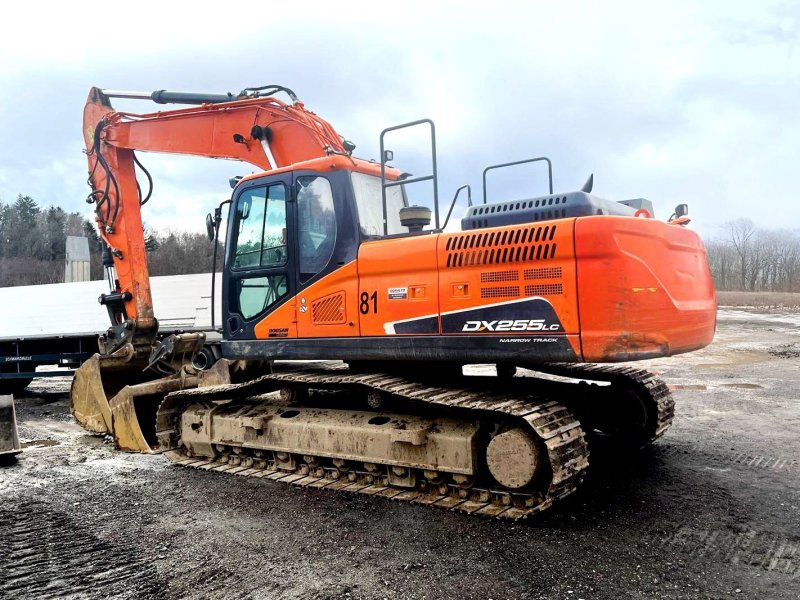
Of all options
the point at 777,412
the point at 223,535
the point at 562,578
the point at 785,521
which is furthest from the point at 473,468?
the point at 777,412

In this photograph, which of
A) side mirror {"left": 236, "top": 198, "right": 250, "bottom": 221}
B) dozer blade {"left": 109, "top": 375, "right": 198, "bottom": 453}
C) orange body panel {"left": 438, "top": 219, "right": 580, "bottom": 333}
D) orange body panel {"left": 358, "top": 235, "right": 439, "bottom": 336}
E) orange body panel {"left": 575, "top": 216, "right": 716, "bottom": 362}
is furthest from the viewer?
dozer blade {"left": 109, "top": 375, "right": 198, "bottom": 453}

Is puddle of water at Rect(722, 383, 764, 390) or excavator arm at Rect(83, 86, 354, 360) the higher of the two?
excavator arm at Rect(83, 86, 354, 360)

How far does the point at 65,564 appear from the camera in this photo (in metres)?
4.07

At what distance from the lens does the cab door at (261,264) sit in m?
5.79

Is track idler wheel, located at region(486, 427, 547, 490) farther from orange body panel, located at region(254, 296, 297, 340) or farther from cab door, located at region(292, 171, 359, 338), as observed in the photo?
orange body panel, located at region(254, 296, 297, 340)

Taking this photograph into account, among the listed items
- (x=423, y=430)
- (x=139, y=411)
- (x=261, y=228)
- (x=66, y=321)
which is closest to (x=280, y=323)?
(x=261, y=228)

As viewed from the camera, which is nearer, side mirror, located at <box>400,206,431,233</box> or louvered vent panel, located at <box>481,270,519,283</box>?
louvered vent panel, located at <box>481,270,519,283</box>

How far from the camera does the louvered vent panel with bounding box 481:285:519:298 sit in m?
4.62

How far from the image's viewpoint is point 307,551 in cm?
417

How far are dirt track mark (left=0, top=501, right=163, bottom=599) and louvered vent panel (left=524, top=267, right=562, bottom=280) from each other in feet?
10.2

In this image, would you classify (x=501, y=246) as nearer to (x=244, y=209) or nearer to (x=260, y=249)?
(x=260, y=249)

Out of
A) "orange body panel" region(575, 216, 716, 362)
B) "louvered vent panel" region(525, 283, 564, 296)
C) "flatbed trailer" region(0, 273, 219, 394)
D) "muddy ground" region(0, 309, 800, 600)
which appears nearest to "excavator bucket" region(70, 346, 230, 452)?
"muddy ground" region(0, 309, 800, 600)

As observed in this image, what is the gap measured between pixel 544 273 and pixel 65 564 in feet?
Answer: 12.2

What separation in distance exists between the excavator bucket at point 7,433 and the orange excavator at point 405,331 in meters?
0.73
